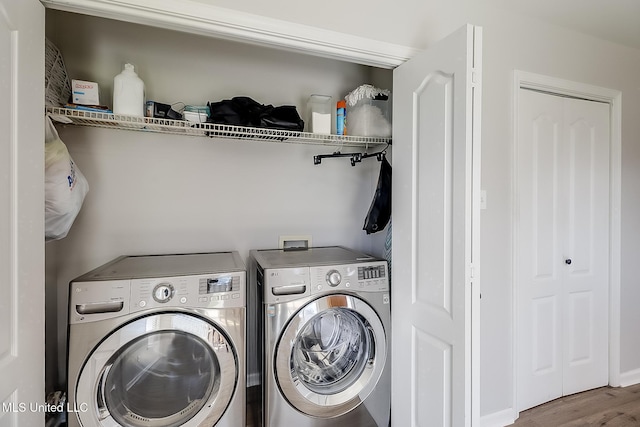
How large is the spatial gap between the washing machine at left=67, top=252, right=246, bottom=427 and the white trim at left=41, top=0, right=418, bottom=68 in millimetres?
1050

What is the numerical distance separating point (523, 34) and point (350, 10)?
1263 millimetres

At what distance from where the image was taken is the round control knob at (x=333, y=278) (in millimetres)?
1643

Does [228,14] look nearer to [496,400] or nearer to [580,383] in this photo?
[496,400]

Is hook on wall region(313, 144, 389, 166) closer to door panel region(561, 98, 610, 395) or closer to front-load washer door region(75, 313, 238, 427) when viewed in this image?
front-load washer door region(75, 313, 238, 427)

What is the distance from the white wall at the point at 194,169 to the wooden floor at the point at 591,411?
1.54m

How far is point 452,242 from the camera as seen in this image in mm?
1330

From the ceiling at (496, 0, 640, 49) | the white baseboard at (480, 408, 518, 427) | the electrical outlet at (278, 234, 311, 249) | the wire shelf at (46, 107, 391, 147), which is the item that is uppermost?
the ceiling at (496, 0, 640, 49)

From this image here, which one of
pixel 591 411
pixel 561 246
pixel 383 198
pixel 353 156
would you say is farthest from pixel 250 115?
pixel 591 411

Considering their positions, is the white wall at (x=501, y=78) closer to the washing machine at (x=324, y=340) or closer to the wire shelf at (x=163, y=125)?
the wire shelf at (x=163, y=125)

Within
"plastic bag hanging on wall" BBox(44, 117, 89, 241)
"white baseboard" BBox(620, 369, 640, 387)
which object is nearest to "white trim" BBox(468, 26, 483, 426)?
"plastic bag hanging on wall" BBox(44, 117, 89, 241)

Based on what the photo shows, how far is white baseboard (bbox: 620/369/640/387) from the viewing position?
243 centimetres

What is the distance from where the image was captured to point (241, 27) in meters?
1.36

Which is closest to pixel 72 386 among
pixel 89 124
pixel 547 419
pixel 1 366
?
pixel 1 366

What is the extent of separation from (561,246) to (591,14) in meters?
1.51
